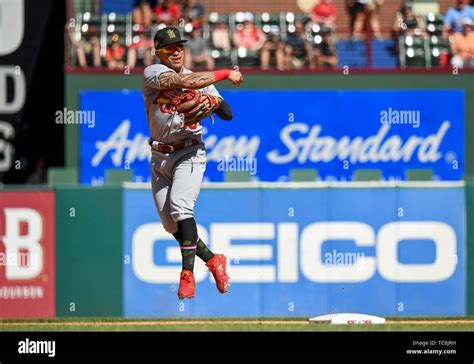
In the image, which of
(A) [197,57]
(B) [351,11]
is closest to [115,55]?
(A) [197,57]

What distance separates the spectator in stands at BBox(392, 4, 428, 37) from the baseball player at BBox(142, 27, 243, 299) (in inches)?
377

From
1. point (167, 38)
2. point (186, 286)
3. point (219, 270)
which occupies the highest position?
point (167, 38)

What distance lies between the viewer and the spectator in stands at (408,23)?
19.4 m

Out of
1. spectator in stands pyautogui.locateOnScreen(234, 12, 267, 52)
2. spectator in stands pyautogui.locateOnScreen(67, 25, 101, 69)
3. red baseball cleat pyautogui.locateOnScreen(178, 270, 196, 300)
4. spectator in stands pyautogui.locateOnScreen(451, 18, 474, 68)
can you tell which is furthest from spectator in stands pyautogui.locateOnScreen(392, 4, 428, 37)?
red baseball cleat pyautogui.locateOnScreen(178, 270, 196, 300)

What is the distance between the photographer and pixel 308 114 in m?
18.9

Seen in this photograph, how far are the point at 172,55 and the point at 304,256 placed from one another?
457cm

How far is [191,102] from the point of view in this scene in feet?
32.9

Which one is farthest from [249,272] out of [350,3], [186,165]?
[350,3]

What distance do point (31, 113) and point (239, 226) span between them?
15.2ft

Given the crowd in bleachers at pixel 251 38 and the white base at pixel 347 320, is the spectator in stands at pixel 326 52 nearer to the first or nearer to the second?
the crowd in bleachers at pixel 251 38

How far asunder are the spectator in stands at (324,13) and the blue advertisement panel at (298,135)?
4.60 ft
